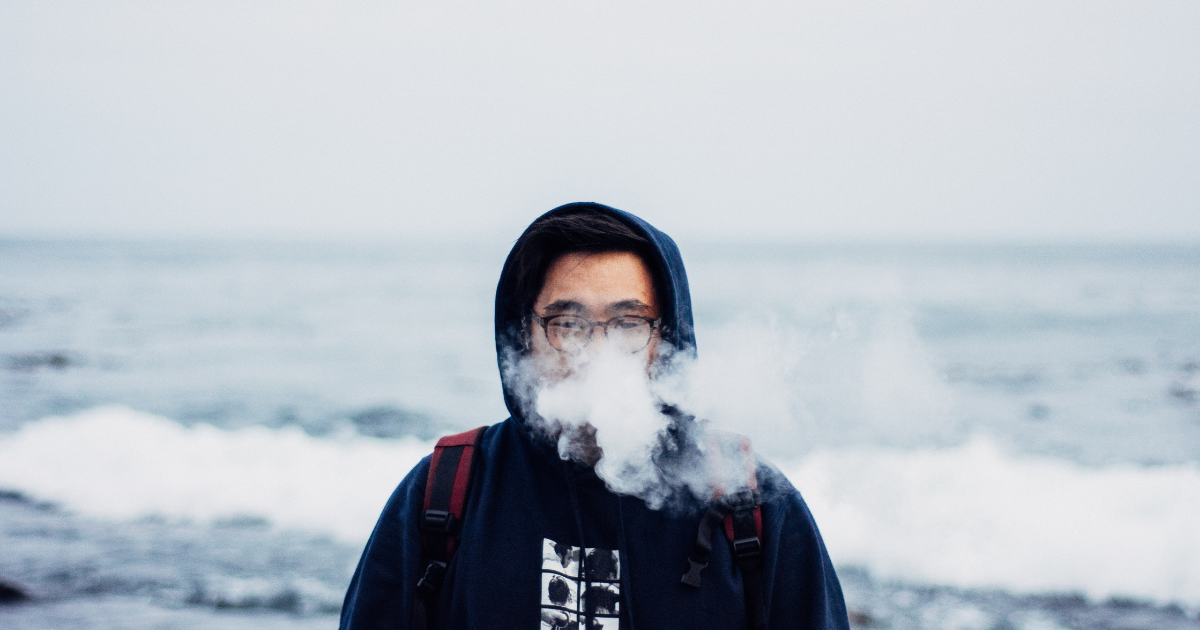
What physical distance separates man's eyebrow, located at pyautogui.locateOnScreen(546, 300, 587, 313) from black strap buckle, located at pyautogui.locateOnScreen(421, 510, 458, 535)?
0.51 meters

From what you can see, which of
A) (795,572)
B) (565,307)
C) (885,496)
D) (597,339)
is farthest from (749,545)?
(885,496)

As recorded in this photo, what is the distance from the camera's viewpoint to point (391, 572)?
1863 millimetres

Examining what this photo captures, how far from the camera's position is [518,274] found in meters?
1.95

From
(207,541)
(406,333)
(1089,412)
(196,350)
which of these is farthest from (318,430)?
(1089,412)

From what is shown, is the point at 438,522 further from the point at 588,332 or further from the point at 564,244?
the point at 564,244

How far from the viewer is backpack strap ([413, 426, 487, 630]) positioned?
5.92ft

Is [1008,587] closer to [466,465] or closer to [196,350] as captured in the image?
[466,465]

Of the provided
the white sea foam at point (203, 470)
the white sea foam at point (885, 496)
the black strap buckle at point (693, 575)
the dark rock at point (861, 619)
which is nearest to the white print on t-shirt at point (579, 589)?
the black strap buckle at point (693, 575)

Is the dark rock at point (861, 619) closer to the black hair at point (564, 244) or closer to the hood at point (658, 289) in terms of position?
the hood at point (658, 289)

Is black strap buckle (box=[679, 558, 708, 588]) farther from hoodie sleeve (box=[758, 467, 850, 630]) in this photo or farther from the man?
hoodie sleeve (box=[758, 467, 850, 630])

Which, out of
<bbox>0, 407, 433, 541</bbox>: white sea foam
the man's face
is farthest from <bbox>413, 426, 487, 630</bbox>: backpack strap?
<bbox>0, 407, 433, 541</bbox>: white sea foam

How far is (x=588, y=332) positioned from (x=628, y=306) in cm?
11

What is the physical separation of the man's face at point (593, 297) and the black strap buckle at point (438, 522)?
1.27ft

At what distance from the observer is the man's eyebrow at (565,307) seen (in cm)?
181
